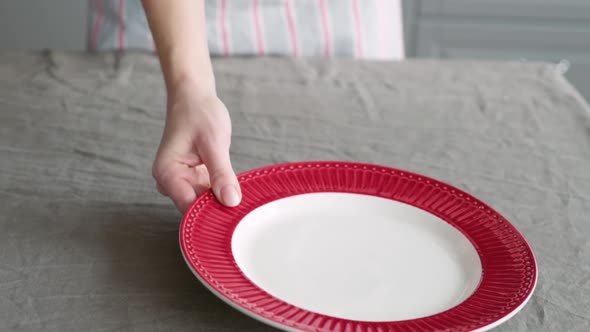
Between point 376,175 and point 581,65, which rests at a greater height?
point 376,175

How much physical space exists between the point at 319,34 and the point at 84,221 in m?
0.87

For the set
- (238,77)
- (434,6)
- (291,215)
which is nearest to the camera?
(291,215)

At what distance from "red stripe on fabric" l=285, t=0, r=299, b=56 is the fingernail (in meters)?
0.82

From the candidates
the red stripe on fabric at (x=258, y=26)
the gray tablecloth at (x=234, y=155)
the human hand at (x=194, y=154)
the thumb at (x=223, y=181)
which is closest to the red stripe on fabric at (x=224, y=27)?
the red stripe on fabric at (x=258, y=26)

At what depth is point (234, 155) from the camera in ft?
3.07

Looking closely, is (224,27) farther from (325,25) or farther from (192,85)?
(192,85)

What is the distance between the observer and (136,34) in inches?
56.9

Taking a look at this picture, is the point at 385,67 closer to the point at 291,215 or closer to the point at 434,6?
the point at 291,215

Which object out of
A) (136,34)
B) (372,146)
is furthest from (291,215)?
(136,34)

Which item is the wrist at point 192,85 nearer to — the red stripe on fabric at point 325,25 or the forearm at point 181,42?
the forearm at point 181,42

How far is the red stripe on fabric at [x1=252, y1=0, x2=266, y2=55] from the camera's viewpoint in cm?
146

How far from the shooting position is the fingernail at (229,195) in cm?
71

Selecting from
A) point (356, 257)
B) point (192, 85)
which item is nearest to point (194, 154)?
point (192, 85)

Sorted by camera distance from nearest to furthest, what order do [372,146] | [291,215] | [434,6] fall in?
[291,215]
[372,146]
[434,6]
